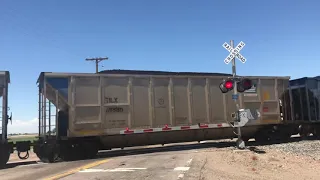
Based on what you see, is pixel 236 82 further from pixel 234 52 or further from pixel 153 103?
pixel 153 103

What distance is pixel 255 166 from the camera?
35.8 feet

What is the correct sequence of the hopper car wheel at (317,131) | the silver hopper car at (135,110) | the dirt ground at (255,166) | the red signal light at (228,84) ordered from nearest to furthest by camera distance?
1. the dirt ground at (255,166)
2. the red signal light at (228,84)
3. the silver hopper car at (135,110)
4. the hopper car wheel at (317,131)

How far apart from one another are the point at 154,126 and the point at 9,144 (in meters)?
6.43

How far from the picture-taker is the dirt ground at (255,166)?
30.8 feet

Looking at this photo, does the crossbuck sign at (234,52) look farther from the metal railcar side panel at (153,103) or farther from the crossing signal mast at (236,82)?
the metal railcar side panel at (153,103)

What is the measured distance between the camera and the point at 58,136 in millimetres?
15391

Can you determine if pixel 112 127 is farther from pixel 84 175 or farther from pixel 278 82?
pixel 278 82

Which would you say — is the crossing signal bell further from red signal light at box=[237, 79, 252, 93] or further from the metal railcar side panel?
the metal railcar side panel

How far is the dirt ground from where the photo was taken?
9391mm

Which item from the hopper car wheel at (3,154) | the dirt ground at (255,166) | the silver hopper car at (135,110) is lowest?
the dirt ground at (255,166)

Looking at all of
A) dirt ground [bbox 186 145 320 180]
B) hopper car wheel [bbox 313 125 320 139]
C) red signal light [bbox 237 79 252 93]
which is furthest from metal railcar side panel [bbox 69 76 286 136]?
dirt ground [bbox 186 145 320 180]

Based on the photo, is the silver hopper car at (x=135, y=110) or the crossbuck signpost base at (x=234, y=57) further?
the silver hopper car at (x=135, y=110)

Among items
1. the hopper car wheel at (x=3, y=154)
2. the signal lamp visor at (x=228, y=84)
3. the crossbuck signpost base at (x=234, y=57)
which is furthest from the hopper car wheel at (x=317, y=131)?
the hopper car wheel at (x=3, y=154)

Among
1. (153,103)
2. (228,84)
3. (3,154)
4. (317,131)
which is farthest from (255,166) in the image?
(317,131)
